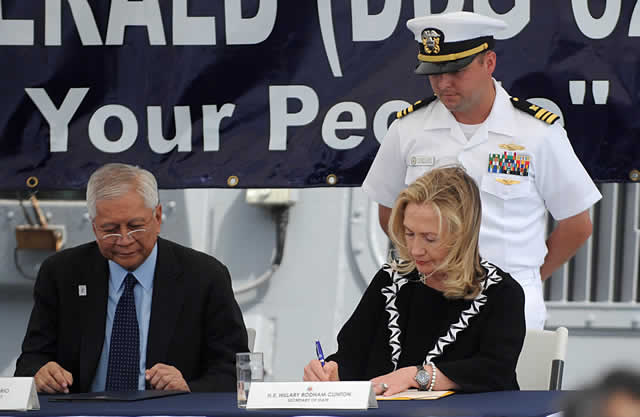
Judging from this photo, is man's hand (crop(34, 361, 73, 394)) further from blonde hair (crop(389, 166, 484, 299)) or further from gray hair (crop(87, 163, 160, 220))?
blonde hair (crop(389, 166, 484, 299))

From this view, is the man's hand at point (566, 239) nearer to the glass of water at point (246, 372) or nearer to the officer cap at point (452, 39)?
the officer cap at point (452, 39)

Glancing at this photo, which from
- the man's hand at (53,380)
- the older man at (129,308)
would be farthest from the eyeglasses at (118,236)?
the man's hand at (53,380)

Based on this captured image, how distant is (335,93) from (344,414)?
1.93 m

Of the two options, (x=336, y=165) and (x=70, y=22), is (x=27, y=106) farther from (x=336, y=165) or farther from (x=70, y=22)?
(x=336, y=165)

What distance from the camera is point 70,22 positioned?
371cm

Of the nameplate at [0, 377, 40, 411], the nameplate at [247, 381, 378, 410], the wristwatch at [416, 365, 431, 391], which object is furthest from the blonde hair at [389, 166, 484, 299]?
the nameplate at [0, 377, 40, 411]

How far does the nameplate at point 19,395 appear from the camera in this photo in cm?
211

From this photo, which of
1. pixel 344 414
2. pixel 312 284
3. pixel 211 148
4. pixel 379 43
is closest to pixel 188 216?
pixel 312 284

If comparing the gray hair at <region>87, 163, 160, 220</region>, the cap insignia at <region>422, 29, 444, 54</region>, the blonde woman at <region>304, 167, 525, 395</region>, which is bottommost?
the blonde woman at <region>304, 167, 525, 395</region>

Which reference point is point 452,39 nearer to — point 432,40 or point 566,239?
point 432,40

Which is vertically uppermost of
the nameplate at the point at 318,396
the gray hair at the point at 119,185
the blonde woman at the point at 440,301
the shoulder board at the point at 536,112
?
the shoulder board at the point at 536,112

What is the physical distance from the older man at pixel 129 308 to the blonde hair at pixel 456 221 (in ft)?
2.45

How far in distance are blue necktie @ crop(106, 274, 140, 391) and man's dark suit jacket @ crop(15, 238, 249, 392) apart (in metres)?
0.04

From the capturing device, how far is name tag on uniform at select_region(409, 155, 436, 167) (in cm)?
324
